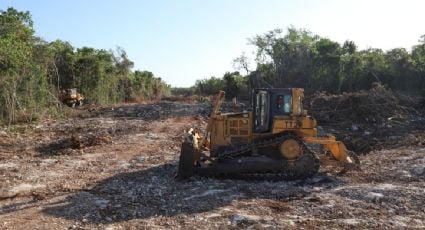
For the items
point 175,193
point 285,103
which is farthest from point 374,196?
point 175,193

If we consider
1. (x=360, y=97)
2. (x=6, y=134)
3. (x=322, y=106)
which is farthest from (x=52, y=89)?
(x=360, y=97)

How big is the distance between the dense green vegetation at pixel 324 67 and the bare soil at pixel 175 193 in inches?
837

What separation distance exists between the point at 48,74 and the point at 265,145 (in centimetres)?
2087

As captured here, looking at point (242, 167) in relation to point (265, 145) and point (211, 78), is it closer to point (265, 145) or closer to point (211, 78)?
point (265, 145)

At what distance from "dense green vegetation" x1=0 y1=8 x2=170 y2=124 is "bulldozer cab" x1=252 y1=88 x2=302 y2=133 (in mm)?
10844

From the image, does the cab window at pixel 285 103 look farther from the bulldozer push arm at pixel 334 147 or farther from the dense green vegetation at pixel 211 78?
the dense green vegetation at pixel 211 78

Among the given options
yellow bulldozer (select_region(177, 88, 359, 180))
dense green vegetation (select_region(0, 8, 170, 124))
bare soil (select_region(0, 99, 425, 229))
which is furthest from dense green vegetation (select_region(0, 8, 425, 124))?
yellow bulldozer (select_region(177, 88, 359, 180))

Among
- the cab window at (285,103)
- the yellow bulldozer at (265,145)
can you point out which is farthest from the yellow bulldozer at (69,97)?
the cab window at (285,103)

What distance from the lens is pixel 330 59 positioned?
125ft

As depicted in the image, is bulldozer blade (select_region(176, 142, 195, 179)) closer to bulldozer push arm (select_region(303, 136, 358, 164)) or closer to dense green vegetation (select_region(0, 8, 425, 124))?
bulldozer push arm (select_region(303, 136, 358, 164))

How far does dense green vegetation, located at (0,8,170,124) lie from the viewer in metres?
20.3

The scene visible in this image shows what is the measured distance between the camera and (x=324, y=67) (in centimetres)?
3859

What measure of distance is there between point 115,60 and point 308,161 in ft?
117

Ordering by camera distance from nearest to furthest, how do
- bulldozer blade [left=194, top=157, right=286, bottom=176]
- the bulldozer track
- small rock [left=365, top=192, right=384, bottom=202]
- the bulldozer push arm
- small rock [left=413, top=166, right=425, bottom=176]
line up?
small rock [left=365, top=192, right=384, bottom=202], the bulldozer track, bulldozer blade [left=194, top=157, right=286, bottom=176], small rock [left=413, top=166, right=425, bottom=176], the bulldozer push arm
